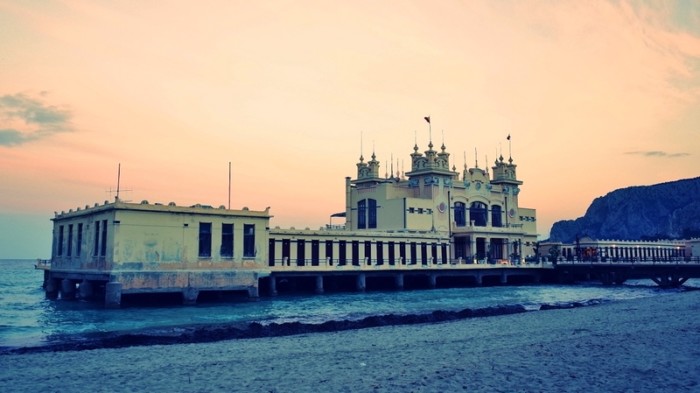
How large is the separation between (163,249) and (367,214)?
40.4 metres

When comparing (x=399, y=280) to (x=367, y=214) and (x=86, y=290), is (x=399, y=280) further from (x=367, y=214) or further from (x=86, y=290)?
(x=86, y=290)

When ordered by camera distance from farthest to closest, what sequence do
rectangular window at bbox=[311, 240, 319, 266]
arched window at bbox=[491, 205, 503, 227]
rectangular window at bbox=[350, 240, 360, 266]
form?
arched window at bbox=[491, 205, 503, 227], rectangular window at bbox=[350, 240, 360, 266], rectangular window at bbox=[311, 240, 319, 266]

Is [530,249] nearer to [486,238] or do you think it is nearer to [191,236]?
[486,238]

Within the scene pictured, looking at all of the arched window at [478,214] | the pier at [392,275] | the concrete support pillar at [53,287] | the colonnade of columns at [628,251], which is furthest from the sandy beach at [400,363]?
the colonnade of columns at [628,251]

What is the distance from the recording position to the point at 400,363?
17766 millimetres

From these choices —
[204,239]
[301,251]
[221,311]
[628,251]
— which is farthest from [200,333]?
[628,251]

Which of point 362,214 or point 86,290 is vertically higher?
point 362,214

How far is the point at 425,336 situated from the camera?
25.1 m

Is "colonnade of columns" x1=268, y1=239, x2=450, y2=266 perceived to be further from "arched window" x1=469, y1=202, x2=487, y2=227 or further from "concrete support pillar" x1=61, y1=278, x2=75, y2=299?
"concrete support pillar" x1=61, y1=278, x2=75, y2=299

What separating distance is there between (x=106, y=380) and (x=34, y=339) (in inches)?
530

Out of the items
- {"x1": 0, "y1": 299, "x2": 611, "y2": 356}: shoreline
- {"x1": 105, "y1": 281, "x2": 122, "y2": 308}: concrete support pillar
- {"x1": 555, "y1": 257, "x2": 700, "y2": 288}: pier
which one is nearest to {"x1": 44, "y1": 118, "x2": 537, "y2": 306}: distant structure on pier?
{"x1": 105, "y1": 281, "x2": 122, "y2": 308}: concrete support pillar

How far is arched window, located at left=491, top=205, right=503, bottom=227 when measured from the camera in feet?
275

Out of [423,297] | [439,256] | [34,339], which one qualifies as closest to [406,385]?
[34,339]

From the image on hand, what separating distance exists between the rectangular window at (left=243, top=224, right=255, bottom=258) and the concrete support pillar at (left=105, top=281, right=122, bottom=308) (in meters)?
9.91
